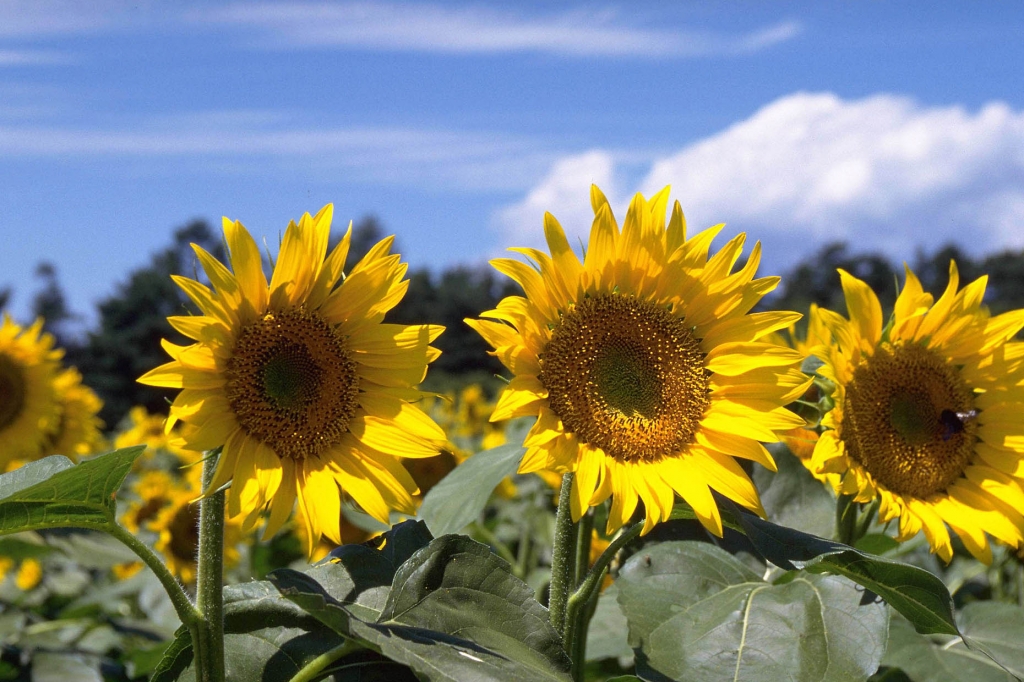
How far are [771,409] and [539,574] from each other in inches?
85.9

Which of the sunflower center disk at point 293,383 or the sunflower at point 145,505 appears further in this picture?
the sunflower at point 145,505

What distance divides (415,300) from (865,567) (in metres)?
52.9

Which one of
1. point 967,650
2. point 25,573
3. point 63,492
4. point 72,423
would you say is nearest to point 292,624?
point 63,492

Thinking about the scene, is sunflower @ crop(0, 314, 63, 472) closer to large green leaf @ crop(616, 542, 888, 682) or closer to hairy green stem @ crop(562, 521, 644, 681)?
large green leaf @ crop(616, 542, 888, 682)

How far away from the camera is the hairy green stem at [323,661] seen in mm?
1484

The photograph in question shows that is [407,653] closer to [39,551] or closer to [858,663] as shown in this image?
[858,663]

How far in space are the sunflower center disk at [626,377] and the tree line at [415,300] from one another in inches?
1299

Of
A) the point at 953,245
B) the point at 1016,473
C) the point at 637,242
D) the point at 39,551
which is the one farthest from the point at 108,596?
the point at 953,245

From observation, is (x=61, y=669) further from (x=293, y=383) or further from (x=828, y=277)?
(x=828, y=277)

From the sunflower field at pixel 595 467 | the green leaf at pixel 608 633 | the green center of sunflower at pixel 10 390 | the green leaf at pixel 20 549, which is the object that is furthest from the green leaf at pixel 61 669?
the green center of sunflower at pixel 10 390

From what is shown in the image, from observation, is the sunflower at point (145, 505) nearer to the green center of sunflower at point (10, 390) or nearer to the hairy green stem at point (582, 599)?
the green center of sunflower at point (10, 390)

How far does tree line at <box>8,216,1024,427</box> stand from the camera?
4206 centimetres

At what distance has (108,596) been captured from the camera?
176 inches

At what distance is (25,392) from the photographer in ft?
16.4
